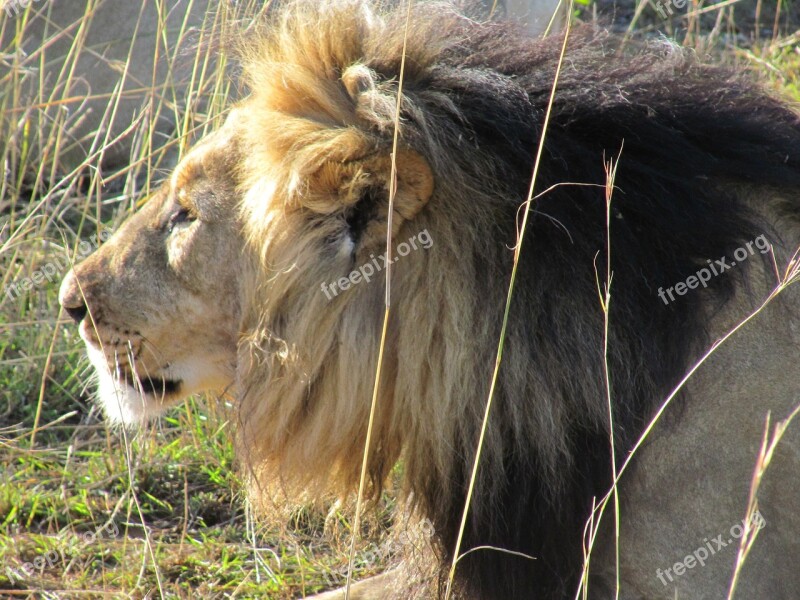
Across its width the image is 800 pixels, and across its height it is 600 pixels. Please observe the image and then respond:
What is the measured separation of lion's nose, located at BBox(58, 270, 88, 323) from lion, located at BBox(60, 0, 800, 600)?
0.40 metres

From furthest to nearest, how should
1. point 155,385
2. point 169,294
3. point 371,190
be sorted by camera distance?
point 155,385
point 169,294
point 371,190

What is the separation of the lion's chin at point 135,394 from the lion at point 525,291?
0.28m

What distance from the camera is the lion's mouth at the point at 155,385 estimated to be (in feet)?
8.48

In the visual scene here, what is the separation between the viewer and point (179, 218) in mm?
2523

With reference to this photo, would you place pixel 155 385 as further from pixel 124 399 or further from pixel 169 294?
pixel 169 294

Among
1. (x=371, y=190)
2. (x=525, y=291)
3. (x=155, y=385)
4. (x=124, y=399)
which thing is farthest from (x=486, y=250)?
(x=124, y=399)

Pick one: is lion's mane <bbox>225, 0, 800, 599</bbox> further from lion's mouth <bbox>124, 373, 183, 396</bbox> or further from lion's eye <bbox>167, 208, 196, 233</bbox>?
lion's mouth <bbox>124, 373, 183, 396</bbox>

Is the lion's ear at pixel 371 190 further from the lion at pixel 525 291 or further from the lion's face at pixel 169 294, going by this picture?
the lion's face at pixel 169 294

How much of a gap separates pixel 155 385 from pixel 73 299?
305mm

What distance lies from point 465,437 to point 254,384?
0.51 meters

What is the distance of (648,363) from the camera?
2244 millimetres

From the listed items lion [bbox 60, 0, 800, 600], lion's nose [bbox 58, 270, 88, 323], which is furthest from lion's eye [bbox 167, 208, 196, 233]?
lion's nose [bbox 58, 270, 88, 323]

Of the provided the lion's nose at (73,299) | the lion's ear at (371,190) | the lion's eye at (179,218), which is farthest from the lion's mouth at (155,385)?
the lion's ear at (371,190)

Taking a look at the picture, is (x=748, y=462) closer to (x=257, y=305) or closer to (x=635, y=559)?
(x=635, y=559)
